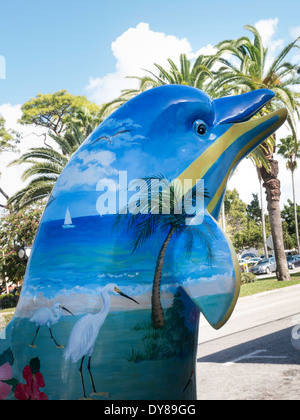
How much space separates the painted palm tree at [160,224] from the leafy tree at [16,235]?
63.3 feet

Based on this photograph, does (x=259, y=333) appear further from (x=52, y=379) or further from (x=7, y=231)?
(x=7, y=231)

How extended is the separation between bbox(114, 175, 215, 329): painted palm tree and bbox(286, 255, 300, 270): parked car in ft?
118

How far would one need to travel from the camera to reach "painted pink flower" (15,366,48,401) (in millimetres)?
1926

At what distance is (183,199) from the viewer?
2119 millimetres

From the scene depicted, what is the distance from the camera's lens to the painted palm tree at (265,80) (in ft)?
49.9

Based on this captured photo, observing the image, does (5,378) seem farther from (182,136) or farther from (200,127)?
(200,127)

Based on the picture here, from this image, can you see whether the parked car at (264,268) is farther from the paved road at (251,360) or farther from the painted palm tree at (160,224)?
the painted palm tree at (160,224)

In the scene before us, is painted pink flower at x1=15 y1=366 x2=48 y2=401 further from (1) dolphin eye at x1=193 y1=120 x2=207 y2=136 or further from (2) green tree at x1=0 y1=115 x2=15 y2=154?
(2) green tree at x1=0 y1=115 x2=15 y2=154

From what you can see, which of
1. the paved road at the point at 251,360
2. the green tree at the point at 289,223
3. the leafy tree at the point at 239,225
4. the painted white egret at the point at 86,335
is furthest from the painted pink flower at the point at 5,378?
the green tree at the point at 289,223

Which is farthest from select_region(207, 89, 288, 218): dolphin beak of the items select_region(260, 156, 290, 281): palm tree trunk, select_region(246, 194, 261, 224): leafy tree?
select_region(246, 194, 261, 224): leafy tree

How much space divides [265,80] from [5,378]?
1757 centimetres

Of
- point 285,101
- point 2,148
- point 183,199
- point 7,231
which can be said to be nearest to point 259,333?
point 183,199

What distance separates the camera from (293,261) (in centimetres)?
3700
